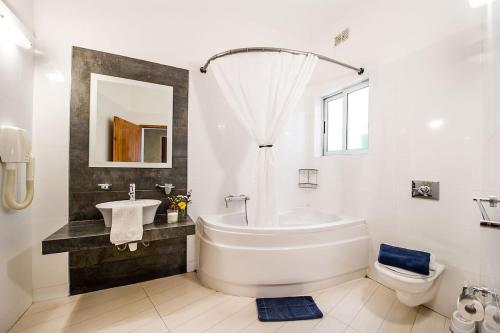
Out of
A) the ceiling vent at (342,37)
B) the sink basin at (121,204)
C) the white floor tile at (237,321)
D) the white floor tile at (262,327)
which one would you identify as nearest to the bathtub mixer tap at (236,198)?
the sink basin at (121,204)

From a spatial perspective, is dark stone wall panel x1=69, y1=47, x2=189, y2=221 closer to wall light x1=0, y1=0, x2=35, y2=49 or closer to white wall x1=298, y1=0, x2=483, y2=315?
wall light x1=0, y1=0, x2=35, y2=49

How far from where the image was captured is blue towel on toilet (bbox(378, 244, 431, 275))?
4.88ft

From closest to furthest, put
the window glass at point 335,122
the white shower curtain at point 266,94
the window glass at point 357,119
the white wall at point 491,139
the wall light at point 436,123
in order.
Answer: the white wall at point 491,139, the wall light at point 436,123, the white shower curtain at point 266,94, the window glass at point 357,119, the window glass at point 335,122

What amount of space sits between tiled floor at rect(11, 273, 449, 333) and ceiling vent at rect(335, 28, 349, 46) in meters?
2.71

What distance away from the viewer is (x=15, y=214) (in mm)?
1466

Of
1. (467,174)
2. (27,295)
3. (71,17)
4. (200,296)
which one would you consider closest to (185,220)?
(200,296)

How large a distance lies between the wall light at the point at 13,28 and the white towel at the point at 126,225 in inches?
52.2

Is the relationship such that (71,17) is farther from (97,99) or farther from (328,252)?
(328,252)

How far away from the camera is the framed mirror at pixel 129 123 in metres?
1.85

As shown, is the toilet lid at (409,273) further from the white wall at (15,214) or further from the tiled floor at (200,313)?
the white wall at (15,214)

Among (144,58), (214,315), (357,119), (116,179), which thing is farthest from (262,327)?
(144,58)

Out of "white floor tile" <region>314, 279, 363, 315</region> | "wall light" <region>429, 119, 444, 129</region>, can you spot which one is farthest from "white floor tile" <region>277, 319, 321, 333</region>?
"wall light" <region>429, 119, 444, 129</region>

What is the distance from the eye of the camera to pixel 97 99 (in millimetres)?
1847

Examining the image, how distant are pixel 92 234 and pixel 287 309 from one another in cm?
153
